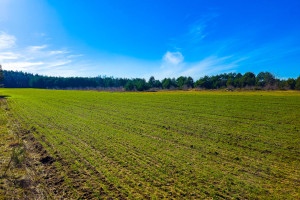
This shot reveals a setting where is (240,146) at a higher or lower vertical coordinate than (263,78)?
lower

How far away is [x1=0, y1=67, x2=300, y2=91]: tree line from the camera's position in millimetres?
78062

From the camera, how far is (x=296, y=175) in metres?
7.39

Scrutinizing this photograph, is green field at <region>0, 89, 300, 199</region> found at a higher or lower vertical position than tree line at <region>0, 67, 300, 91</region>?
lower

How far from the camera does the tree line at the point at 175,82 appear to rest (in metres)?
78.1

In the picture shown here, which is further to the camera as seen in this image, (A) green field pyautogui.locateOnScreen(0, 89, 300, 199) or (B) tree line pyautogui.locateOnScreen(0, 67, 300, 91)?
(B) tree line pyautogui.locateOnScreen(0, 67, 300, 91)

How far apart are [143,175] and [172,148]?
377 cm

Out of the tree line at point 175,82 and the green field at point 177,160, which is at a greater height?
the tree line at point 175,82

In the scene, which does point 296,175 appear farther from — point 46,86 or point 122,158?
point 46,86

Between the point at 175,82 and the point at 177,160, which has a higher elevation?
the point at 175,82

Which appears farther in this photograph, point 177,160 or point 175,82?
point 175,82

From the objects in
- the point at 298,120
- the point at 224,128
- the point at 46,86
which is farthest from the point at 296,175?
the point at 46,86

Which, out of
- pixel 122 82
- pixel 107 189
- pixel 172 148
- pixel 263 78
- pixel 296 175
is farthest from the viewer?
pixel 122 82

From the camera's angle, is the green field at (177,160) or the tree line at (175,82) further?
the tree line at (175,82)

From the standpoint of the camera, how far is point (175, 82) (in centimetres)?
12612
